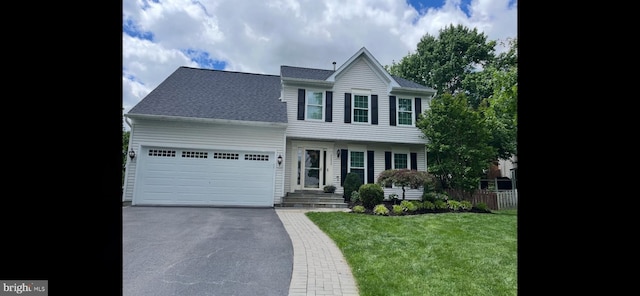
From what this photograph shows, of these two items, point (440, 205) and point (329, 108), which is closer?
point (440, 205)

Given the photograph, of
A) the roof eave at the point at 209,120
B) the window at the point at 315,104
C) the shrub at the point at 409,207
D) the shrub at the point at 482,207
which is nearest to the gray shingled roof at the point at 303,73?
the window at the point at 315,104

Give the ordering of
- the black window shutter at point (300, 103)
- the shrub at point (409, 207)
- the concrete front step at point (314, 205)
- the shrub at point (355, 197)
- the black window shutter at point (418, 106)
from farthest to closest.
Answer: the black window shutter at point (418, 106), the black window shutter at point (300, 103), the shrub at point (355, 197), the concrete front step at point (314, 205), the shrub at point (409, 207)

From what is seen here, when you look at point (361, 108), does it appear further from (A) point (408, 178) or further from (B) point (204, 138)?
(B) point (204, 138)

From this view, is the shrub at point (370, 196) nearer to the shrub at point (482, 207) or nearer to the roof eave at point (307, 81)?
the shrub at point (482, 207)

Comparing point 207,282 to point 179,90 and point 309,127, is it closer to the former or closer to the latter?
point 309,127

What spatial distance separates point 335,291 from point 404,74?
24.8 metres

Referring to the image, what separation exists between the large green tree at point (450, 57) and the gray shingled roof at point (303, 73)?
13.5 meters

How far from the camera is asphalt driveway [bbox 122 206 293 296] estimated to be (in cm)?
344

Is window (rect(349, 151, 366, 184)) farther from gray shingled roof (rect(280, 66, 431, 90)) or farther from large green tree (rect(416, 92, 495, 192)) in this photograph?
gray shingled roof (rect(280, 66, 431, 90))

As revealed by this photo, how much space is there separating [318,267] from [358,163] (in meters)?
8.86

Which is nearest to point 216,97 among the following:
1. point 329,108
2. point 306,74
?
point 306,74

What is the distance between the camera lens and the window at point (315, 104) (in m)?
12.5

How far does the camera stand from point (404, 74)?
25.8 metres

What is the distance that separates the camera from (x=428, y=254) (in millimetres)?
4785
